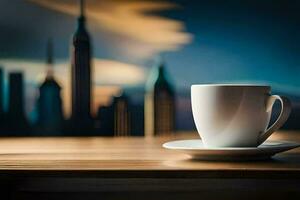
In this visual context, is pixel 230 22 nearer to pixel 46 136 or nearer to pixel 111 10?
pixel 111 10

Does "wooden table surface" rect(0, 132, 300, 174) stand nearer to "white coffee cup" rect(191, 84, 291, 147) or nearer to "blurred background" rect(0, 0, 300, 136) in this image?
"white coffee cup" rect(191, 84, 291, 147)

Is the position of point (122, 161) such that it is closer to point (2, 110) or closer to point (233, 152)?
point (233, 152)

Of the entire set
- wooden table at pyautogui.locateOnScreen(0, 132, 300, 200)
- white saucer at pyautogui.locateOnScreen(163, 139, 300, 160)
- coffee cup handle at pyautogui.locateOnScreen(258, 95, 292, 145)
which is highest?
coffee cup handle at pyautogui.locateOnScreen(258, 95, 292, 145)

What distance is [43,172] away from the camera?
0.52m

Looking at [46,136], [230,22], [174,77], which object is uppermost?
[230,22]

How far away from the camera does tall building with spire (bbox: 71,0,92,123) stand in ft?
3.81

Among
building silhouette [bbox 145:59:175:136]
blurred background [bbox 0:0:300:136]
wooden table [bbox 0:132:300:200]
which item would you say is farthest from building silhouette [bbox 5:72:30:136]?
wooden table [bbox 0:132:300:200]

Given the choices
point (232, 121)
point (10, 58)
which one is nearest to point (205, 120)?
point (232, 121)

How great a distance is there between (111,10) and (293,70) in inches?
15.7

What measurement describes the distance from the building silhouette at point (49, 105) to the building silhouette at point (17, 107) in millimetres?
33

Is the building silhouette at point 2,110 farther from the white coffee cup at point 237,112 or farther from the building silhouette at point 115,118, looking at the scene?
the white coffee cup at point 237,112

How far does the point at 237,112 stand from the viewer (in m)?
0.58

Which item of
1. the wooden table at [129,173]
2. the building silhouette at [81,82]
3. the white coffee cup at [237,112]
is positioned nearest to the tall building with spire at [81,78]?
the building silhouette at [81,82]

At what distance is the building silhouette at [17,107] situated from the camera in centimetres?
117
